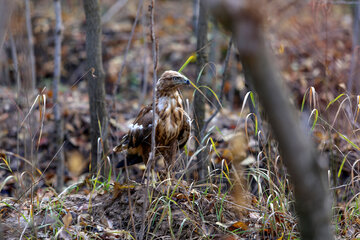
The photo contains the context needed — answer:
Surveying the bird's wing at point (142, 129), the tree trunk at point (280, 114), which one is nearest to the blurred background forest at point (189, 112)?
the bird's wing at point (142, 129)

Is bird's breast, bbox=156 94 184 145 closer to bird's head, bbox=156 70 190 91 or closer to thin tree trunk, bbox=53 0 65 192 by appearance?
bird's head, bbox=156 70 190 91

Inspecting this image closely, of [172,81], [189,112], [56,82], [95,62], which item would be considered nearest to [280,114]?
[172,81]

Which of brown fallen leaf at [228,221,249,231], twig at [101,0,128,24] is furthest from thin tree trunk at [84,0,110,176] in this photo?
twig at [101,0,128,24]

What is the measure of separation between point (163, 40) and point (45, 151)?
4.94m

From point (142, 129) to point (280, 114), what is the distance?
2808 mm

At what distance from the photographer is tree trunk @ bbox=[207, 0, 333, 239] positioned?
177 cm

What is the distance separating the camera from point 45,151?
23.6ft

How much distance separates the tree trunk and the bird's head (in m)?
2.37

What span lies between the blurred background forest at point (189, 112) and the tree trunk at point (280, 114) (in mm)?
756

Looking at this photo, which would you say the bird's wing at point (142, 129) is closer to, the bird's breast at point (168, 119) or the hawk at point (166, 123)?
the hawk at point (166, 123)

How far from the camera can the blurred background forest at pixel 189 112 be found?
3.59m

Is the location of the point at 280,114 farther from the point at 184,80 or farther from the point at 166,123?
the point at 166,123

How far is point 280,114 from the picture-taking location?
1.85m

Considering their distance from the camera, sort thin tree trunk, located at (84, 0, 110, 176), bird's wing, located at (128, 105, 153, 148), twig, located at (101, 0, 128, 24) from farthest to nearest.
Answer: twig, located at (101, 0, 128, 24)
thin tree trunk, located at (84, 0, 110, 176)
bird's wing, located at (128, 105, 153, 148)
